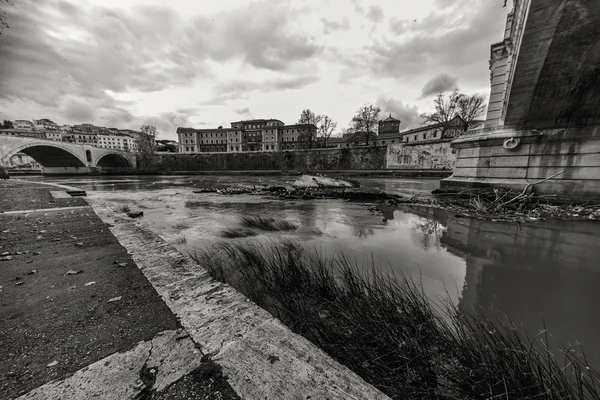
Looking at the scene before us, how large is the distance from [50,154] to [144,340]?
75537mm

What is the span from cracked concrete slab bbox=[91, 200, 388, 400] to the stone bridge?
61.4 metres

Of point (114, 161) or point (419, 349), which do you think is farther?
point (114, 161)

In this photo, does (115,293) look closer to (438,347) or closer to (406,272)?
(438,347)

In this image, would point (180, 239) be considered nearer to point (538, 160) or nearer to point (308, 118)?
point (538, 160)

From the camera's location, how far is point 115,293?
2.49 meters

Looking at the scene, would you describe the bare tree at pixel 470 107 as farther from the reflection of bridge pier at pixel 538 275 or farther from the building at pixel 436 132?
the reflection of bridge pier at pixel 538 275

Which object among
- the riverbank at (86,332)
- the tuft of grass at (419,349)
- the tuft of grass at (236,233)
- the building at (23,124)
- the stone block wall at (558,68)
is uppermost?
the building at (23,124)

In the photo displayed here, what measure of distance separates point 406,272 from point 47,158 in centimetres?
8116

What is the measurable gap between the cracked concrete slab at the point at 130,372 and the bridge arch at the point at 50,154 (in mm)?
61522

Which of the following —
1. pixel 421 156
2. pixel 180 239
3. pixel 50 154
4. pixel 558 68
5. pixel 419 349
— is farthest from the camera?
pixel 50 154

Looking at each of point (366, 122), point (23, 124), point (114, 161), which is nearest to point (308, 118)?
point (366, 122)

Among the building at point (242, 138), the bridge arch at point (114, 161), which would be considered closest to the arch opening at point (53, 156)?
the bridge arch at point (114, 161)

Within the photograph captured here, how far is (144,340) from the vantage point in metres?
1.77

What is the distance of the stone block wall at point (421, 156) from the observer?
37.5 meters
